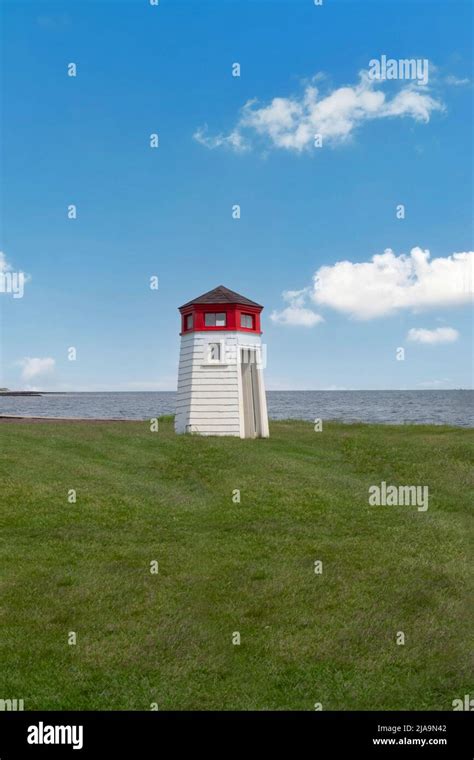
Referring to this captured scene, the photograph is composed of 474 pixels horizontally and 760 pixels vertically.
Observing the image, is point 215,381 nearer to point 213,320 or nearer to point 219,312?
point 213,320

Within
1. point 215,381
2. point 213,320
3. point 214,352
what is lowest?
point 215,381

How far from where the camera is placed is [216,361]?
34875 mm

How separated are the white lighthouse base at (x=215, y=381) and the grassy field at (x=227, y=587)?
650 cm

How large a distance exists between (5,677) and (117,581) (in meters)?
4.33

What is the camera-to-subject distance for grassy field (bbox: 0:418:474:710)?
37.8 ft

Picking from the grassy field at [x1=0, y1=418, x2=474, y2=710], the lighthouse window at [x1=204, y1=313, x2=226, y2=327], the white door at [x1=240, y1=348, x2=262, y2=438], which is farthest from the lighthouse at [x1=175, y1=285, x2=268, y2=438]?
the grassy field at [x1=0, y1=418, x2=474, y2=710]

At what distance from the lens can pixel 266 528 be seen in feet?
66.1

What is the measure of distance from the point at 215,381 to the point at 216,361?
106cm

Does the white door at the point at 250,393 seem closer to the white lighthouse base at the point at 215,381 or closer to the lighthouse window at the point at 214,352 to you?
the white lighthouse base at the point at 215,381

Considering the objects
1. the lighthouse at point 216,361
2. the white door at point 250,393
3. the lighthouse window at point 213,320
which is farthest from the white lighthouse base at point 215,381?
the lighthouse window at point 213,320

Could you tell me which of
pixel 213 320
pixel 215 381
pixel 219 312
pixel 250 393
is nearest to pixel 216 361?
pixel 215 381

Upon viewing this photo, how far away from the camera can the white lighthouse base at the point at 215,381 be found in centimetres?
3491
